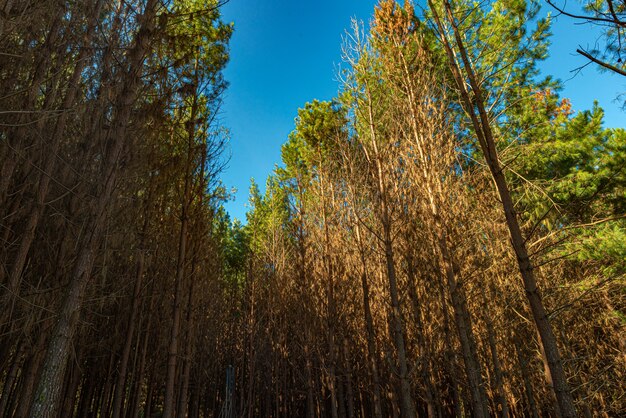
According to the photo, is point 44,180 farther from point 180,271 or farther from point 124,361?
point 124,361

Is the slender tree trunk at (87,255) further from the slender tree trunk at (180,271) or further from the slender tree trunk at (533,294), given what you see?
the slender tree trunk at (533,294)

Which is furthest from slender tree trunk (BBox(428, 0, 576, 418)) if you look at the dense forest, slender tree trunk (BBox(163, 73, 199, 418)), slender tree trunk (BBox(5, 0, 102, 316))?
slender tree trunk (BBox(5, 0, 102, 316))

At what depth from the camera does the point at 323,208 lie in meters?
9.24

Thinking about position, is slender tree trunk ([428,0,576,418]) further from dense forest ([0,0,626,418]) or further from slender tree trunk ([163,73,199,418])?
slender tree trunk ([163,73,199,418])

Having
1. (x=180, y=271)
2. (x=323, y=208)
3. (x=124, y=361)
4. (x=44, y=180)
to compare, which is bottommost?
(x=124, y=361)

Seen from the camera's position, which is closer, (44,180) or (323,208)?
(44,180)

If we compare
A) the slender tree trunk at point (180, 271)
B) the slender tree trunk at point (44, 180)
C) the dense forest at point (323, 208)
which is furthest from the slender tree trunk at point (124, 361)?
the slender tree trunk at point (44, 180)

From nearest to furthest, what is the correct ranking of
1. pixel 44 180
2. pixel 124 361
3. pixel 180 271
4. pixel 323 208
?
pixel 44 180
pixel 180 271
pixel 124 361
pixel 323 208

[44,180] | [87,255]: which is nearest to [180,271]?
[87,255]

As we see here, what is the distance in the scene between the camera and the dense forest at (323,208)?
160 inches

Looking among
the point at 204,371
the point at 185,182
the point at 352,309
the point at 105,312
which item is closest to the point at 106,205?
the point at 185,182

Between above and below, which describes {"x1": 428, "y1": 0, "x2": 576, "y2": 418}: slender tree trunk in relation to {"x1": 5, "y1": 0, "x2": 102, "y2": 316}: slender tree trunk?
below

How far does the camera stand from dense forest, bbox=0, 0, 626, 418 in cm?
406

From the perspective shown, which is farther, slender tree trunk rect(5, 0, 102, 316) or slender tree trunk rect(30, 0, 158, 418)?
slender tree trunk rect(5, 0, 102, 316)
